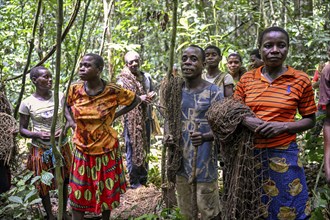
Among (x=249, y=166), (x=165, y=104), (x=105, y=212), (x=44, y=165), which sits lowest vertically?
(x=105, y=212)

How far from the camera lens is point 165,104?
384cm

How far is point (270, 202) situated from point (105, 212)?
1948 mm

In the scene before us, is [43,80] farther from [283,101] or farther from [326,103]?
[326,103]

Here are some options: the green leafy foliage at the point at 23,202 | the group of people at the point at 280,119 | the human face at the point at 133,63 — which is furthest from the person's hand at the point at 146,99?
the group of people at the point at 280,119

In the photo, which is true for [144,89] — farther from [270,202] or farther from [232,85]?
[270,202]

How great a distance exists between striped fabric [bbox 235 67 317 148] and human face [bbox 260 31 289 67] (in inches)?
4.1

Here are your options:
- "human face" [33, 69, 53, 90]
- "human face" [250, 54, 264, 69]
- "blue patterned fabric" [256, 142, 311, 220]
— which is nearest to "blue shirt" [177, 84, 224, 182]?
"blue patterned fabric" [256, 142, 311, 220]

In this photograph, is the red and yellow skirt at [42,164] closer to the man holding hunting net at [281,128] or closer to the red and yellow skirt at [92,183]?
the red and yellow skirt at [92,183]

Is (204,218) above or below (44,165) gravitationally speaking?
below

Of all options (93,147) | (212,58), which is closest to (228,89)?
(212,58)

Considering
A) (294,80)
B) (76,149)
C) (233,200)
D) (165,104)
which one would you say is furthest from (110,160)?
(294,80)

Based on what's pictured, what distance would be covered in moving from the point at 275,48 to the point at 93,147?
78.3 inches

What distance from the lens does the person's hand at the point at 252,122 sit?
8.86 ft

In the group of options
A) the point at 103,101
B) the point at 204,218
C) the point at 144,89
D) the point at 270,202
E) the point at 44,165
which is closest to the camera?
the point at 270,202
